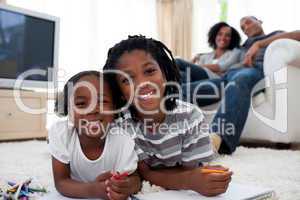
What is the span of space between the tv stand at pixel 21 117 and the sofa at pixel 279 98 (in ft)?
4.13

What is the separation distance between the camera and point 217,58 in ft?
8.06

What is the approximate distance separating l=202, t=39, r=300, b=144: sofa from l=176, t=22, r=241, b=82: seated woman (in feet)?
0.90

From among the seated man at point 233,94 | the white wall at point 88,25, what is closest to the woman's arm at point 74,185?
the seated man at point 233,94

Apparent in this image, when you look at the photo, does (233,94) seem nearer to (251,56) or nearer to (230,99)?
(230,99)

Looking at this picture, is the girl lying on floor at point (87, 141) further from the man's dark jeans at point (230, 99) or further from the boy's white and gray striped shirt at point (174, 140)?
the man's dark jeans at point (230, 99)

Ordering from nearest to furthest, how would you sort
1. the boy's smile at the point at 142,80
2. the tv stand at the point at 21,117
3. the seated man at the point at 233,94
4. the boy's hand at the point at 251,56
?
the boy's smile at the point at 142,80 < the seated man at the point at 233,94 < the boy's hand at the point at 251,56 < the tv stand at the point at 21,117

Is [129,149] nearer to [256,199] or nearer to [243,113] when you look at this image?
[256,199]

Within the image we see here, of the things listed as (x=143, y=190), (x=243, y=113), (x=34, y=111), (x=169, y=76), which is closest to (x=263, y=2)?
(x=243, y=113)

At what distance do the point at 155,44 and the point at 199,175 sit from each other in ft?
1.34

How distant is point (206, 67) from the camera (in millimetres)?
2273

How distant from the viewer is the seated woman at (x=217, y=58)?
2121mm

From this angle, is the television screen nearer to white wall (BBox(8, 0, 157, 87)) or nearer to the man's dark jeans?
white wall (BBox(8, 0, 157, 87))

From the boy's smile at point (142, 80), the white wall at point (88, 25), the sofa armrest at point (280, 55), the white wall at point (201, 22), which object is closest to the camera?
the boy's smile at point (142, 80)

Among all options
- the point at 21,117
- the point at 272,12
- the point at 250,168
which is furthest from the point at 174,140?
the point at 272,12
